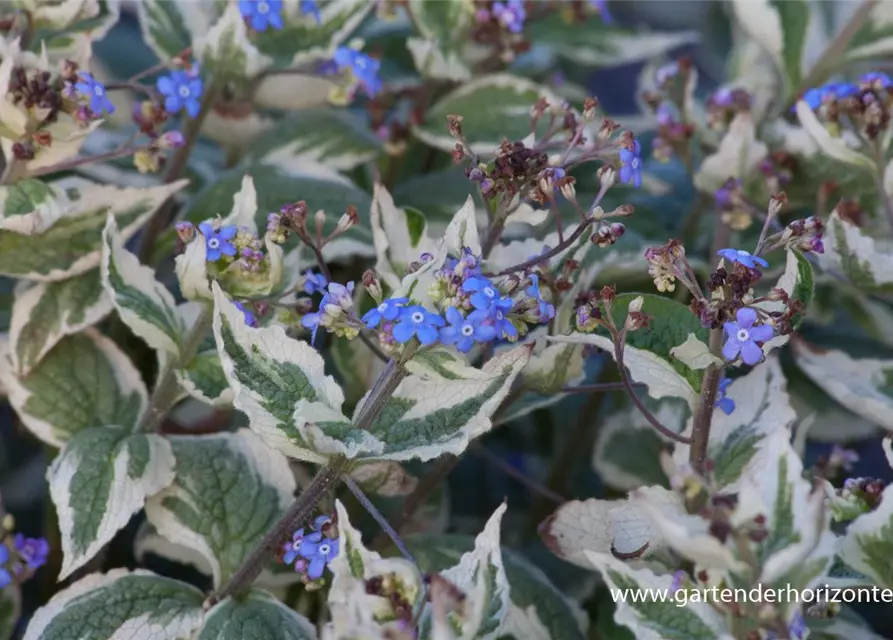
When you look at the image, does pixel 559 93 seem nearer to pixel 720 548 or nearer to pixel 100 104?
pixel 100 104

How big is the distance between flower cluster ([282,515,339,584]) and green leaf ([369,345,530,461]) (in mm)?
114

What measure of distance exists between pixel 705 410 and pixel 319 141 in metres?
0.85

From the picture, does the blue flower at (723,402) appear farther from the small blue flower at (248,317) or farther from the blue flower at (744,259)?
the small blue flower at (248,317)

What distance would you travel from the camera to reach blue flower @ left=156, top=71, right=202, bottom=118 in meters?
1.32

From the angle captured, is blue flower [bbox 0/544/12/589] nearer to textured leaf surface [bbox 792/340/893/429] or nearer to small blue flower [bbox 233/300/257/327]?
small blue flower [bbox 233/300/257/327]

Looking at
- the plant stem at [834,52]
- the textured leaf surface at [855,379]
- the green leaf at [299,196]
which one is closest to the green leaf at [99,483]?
the green leaf at [299,196]

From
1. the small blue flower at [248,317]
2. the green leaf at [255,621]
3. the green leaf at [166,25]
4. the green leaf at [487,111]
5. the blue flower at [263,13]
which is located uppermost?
the blue flower at [263,13]

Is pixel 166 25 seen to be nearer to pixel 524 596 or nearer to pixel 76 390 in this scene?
pixel 76 390

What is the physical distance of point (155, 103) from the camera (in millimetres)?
1314

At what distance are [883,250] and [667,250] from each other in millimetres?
665

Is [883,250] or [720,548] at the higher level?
[720,548]

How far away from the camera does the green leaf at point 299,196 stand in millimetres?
1434

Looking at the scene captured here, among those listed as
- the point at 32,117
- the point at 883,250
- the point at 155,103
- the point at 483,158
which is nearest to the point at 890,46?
the point at 883,250

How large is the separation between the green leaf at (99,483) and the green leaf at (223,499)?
0.13 feet
